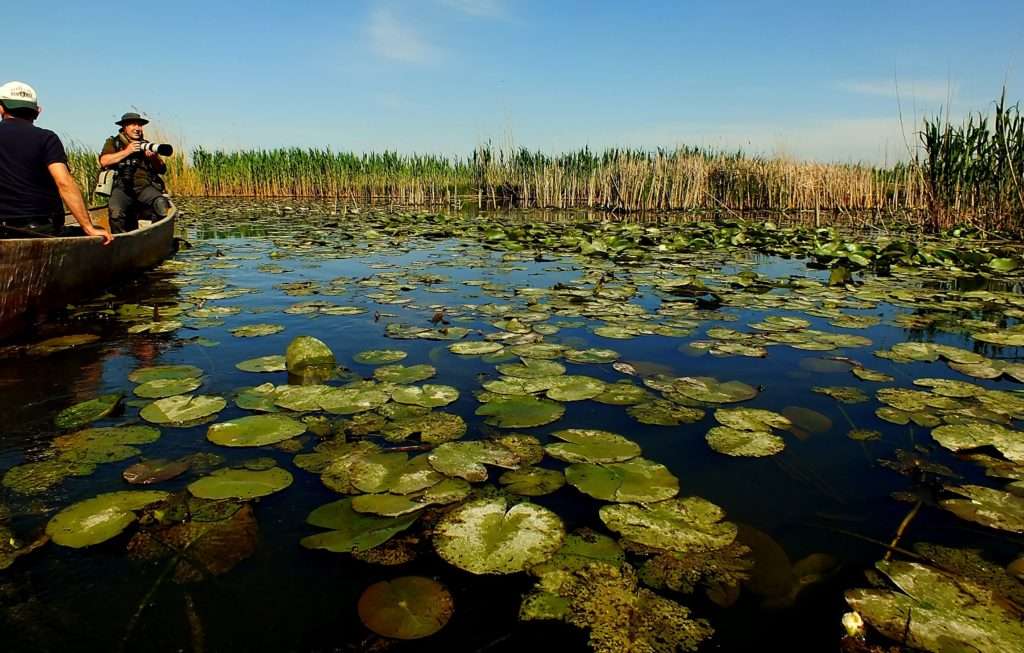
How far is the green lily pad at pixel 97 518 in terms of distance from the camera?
60.8 inches

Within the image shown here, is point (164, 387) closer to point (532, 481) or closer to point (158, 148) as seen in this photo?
point (532, 481)

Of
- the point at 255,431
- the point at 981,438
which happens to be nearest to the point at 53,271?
the point at 255,431

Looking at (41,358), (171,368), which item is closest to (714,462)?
(171,368)

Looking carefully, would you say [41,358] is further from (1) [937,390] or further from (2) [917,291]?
(2) [917,291]

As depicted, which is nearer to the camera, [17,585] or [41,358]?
[17,585]

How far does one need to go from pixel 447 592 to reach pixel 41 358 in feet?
10.3

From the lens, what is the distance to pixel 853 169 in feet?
58.2

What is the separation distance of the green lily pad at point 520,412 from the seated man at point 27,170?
3.68 m

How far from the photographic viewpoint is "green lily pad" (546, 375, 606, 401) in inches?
105

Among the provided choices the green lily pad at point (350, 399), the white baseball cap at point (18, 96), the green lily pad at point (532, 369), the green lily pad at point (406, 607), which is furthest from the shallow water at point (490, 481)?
the white baseball cap at point (18, 96)

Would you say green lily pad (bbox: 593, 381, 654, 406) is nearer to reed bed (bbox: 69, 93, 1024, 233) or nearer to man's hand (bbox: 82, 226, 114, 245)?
man's hand (bbox: 82, 226, 114, 245)

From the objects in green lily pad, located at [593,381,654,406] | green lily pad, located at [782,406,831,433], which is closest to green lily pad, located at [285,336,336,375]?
green lily pad, located at [593,381,654,406]

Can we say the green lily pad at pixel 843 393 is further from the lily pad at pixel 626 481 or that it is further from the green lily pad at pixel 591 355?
the lily pad at pixel 626 481

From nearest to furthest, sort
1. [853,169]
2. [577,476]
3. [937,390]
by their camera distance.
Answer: [577,476] < [937,390] < [853,169]
